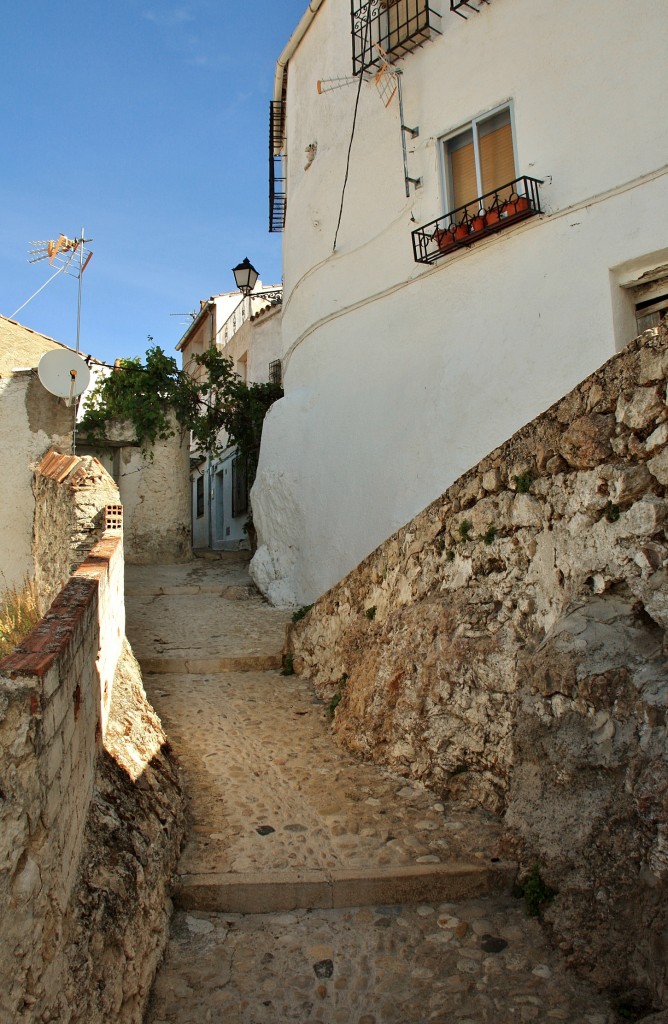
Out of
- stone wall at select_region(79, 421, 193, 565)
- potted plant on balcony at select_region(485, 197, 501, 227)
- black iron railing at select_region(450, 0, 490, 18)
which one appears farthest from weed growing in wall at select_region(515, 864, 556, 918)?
stone wall at select_region(79, 421, 193, 565)

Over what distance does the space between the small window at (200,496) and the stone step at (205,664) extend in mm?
14199

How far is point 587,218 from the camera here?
24.7ft

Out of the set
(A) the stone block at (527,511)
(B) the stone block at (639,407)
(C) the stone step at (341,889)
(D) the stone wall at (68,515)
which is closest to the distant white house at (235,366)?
(D) the stone wall at (68,515)

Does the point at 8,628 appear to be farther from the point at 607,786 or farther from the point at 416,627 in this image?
the point at 607,786

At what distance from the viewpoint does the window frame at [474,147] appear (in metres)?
8.32

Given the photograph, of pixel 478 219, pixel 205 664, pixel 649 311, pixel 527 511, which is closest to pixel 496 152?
pixel 478 219

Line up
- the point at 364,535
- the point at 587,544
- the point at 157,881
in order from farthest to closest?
the point at 364,535, the point at 587,544, the point at 157,881

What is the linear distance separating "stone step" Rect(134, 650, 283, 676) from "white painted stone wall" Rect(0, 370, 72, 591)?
280 centimetres

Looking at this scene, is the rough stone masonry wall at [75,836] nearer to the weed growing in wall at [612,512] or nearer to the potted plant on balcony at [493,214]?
the weed growing in wall at [612,512]

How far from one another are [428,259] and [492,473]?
14.7ft

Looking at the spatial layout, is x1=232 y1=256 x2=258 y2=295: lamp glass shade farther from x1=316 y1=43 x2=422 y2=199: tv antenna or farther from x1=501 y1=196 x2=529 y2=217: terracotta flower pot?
x1=501 y1=196 x2=529 y2=217: terracotta flower pot

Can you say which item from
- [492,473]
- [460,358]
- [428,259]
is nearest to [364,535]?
[460,358]

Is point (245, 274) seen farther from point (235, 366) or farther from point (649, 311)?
point (649, 311)

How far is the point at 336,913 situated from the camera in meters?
4.24
